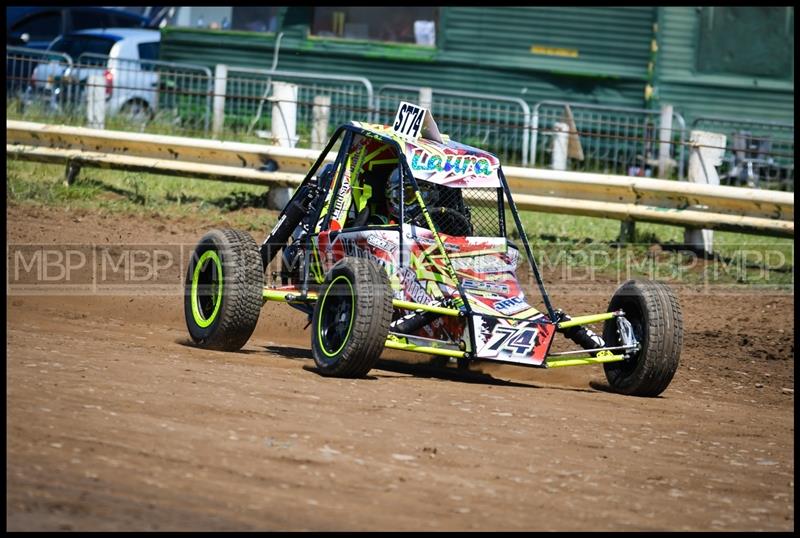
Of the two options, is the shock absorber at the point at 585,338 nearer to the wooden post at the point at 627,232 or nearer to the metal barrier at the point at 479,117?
the wooden post at the point at 627,232

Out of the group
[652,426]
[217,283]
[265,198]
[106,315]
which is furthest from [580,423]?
[265,198]

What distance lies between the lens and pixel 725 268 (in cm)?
1207

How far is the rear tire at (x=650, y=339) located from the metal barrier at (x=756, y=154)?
667cm

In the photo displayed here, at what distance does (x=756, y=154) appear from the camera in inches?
635

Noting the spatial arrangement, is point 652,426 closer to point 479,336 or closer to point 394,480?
point 479,336

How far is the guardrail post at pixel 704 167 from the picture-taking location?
1245 centimetres

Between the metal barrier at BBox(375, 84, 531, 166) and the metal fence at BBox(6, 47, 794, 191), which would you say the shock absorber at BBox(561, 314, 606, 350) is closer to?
the metal fence at BBox(6, 47, 794, 191)

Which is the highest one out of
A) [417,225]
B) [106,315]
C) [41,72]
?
[41,72]

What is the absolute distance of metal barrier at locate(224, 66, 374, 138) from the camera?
639 inches

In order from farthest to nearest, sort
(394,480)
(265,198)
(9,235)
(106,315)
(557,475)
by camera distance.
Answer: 1. (265,198)
2. (9,235)
3. (106,315)
4. (557,475)
5. (394,480)

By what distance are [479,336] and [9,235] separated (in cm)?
591

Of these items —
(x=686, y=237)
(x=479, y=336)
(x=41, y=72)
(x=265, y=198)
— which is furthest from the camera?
(x=41, y=72)

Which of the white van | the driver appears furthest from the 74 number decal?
the white van

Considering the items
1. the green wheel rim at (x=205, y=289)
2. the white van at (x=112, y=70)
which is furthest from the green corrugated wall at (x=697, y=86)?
the green wheel rim at (x=205, y=289)
